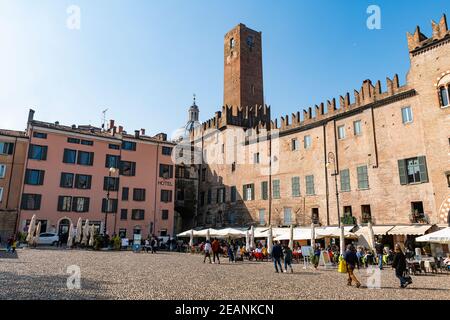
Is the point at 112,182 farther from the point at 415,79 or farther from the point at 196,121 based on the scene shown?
the point at 196,121

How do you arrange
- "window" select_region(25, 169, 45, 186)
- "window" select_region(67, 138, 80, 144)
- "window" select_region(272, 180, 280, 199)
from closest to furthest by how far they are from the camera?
"window" select_region(272, 180, 280, 199) → "window" select_region(25, 169, 45, 186) → "window" select_region(67, 138, 80, 144)

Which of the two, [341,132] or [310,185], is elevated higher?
[341,132]

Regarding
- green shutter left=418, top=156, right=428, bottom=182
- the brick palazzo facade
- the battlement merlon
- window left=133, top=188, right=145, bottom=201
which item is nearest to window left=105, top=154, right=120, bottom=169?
window left=133, top=188, right=145, bottom=201

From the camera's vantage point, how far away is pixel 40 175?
33.5 meters

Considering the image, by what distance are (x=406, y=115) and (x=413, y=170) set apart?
12.8 feet

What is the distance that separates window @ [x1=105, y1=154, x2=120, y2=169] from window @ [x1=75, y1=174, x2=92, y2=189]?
2432 millimetres

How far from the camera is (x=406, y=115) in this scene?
23.2m

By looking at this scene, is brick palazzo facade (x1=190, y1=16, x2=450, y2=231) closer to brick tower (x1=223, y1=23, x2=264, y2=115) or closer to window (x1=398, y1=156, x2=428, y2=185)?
window (x1=398, y1=156, x2=428, y2=185)

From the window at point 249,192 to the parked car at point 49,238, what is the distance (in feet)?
58.9

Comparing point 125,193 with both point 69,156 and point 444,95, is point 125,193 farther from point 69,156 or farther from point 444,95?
point 444,95

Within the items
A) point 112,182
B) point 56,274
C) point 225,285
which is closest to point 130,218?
point 112,182

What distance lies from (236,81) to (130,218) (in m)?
21.6

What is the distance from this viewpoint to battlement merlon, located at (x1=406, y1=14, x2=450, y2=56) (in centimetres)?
2184

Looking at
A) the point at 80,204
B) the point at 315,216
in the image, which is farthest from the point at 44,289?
the point at 80,204
